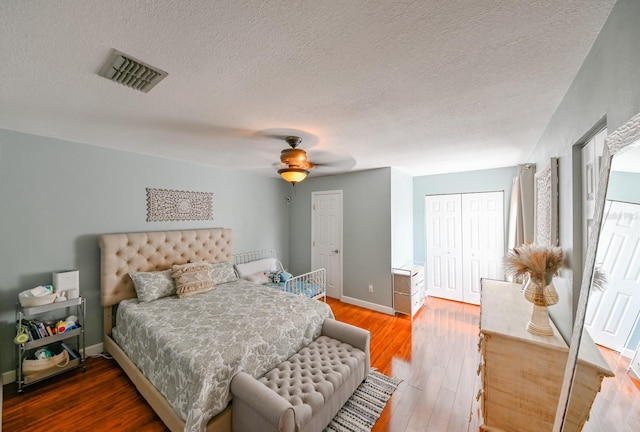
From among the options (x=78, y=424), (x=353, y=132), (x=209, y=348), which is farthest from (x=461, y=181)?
(x=78, y=424)

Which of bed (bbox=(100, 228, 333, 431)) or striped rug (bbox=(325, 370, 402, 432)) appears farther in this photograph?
striped rug (bbox=(325, 370, 402, 432))

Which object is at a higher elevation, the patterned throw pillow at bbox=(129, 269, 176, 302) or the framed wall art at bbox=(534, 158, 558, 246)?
the framed wall art at bbox=(534, 158, 558, 246)

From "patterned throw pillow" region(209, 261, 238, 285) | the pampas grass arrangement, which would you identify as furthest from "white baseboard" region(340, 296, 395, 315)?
the pampas grass arrangement

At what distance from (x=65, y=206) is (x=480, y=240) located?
18.9ft

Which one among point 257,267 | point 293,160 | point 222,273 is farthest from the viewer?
point 257,267

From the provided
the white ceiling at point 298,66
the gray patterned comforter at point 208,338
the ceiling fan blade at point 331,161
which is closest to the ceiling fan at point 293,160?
the white ceiling at point 298,66

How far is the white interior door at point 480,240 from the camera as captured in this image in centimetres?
395

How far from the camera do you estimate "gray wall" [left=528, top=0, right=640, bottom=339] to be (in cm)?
83

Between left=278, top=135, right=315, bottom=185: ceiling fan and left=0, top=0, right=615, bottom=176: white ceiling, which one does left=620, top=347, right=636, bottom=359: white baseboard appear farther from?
left=278, top=135, right=315, bottom=185: ceiling fan

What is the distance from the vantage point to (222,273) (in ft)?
11.1

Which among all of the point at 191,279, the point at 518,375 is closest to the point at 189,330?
the point at 191,279

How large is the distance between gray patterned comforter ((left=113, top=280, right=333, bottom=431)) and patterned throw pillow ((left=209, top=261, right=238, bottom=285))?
0.42 metres

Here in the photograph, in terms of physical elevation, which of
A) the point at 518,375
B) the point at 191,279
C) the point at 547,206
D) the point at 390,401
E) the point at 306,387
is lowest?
the point at 390,401

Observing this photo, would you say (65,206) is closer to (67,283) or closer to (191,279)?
(67,283)
